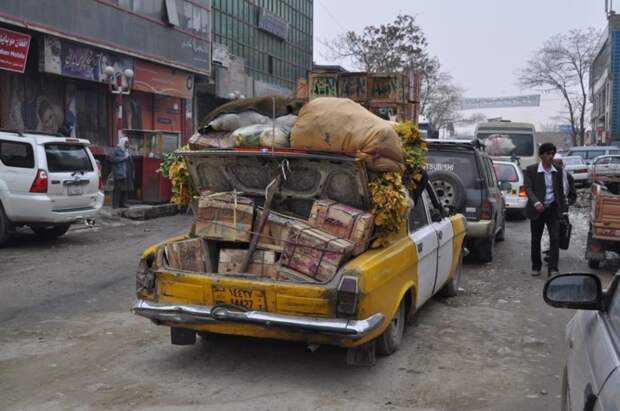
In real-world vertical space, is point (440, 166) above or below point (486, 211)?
above

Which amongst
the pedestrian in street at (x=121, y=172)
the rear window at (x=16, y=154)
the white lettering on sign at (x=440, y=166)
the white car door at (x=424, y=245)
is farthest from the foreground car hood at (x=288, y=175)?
the pedestrian in street at (x=121, y=172)

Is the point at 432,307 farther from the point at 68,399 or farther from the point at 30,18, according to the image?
the point at 30,18

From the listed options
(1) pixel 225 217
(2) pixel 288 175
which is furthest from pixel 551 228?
(1) pixel 225 217

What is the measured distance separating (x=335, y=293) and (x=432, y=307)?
3170 millimetres

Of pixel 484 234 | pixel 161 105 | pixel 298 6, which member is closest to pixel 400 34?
pixel 298 6

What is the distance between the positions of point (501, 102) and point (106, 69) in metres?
85.0

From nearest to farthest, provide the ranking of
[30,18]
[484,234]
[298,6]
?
1. [484,234]
2. [30,18]
3. [298,6]

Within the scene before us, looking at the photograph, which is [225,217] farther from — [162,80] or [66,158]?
[162,80]

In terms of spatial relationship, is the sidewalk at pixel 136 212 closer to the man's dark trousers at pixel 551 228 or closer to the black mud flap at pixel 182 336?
the man's dark trousers at pixel 551 228

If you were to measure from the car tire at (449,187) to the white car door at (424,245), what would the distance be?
2.76 m

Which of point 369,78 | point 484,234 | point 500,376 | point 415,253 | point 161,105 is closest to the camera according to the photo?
point 500,376

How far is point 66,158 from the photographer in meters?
12.2

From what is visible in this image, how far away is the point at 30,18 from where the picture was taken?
64.3ft

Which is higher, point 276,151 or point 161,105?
point 161,105
